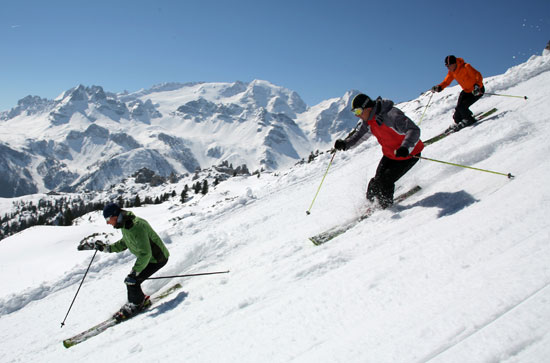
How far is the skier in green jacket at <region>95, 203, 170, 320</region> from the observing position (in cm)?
605

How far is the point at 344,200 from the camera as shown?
871 centimetres

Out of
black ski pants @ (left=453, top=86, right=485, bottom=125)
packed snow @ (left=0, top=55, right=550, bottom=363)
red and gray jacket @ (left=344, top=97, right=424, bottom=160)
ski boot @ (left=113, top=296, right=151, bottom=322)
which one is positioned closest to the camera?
packed snow @ (left=0, top=55, right=550, bottom=363)

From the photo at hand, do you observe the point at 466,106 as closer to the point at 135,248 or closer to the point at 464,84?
the point at 464,84

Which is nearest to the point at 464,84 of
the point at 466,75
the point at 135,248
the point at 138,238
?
the point at 466,75

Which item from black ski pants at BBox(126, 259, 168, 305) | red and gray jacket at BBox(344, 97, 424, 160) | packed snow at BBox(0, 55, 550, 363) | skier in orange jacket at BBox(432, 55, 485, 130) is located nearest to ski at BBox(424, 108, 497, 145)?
skier in orange jacket at BBox(432, 55, 485, 130)

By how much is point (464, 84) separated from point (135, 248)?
10813 millimetres

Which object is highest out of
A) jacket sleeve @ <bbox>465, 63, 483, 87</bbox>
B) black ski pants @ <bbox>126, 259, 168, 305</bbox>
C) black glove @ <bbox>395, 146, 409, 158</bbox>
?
jacket sleeve @ <bbox>465, 63, 483, 87</bbox>

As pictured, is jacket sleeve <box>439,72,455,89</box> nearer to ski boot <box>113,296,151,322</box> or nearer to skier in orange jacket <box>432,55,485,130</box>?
skier in orange jacket <box>432,55,485,130</box>

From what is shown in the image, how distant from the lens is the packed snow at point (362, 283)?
9.98ft

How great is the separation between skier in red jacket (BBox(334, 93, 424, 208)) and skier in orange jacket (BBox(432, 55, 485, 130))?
530 centimetres

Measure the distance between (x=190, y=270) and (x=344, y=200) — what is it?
4.40 metres

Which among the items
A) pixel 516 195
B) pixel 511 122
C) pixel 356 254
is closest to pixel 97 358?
pixel 356 254

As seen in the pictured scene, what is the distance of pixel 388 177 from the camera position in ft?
22.0

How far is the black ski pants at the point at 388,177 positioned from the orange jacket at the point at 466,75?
212 inches
